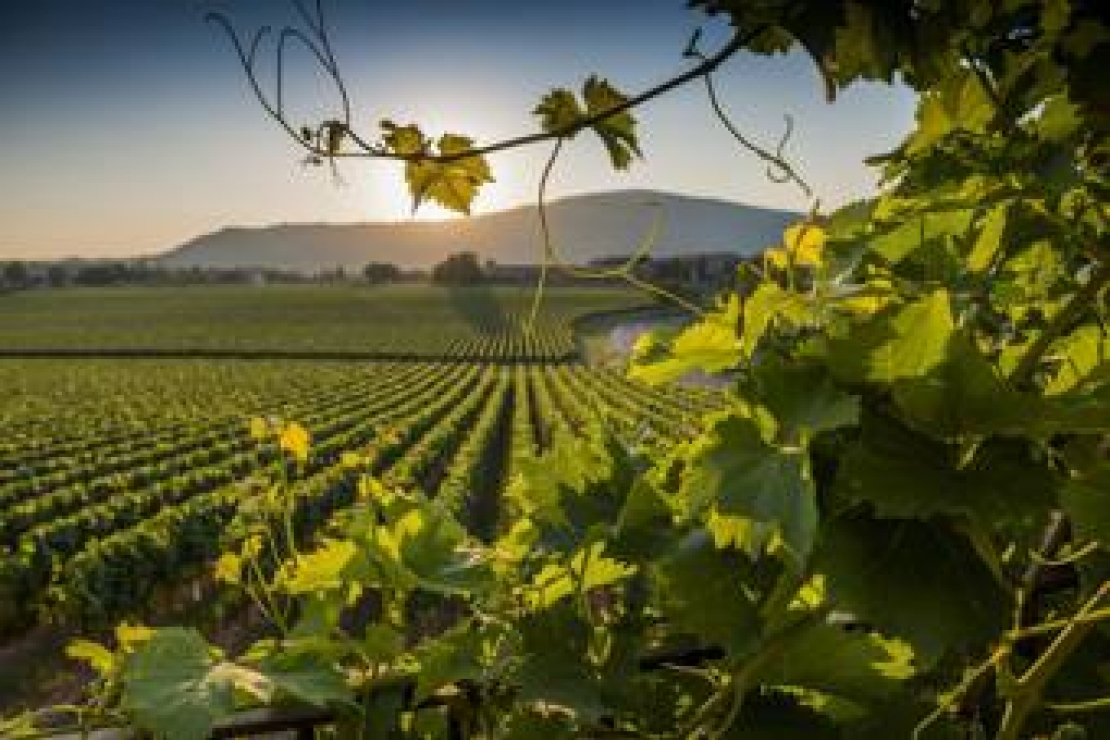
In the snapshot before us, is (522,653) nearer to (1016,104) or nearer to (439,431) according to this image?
(1016,104)

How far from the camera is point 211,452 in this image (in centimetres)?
2584

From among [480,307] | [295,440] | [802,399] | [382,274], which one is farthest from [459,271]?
[802,399]

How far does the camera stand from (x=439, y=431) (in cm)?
2833

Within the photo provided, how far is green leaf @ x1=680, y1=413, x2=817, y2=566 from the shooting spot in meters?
0.59

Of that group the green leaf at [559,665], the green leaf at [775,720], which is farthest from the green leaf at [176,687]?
the green leaf at [775,720]

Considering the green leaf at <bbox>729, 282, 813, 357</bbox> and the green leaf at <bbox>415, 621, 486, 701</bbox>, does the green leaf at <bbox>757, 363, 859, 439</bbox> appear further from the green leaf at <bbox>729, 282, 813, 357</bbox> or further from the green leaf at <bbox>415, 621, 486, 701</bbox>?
the green leaf at <bbox>415, 621, 486, 701</bbox>

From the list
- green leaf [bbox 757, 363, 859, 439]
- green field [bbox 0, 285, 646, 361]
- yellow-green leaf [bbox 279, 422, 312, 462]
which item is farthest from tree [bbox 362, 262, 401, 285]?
green leaf [bbox 757, 363, 859, 439]

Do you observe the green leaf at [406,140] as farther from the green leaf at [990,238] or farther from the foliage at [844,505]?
the green leaf at [990,238]

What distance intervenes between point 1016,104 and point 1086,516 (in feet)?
1.25

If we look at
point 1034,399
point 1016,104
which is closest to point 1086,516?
point 1034,399

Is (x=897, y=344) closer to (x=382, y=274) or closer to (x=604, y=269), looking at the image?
(x=604, y=269)

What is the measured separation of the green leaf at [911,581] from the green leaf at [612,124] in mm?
388

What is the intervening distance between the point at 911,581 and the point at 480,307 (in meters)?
115

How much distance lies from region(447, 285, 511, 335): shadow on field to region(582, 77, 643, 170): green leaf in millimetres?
88851
